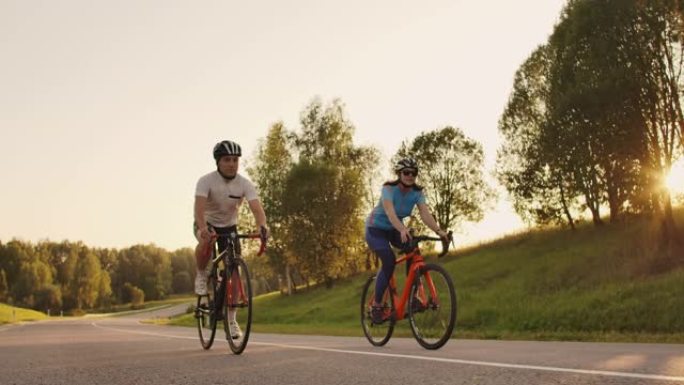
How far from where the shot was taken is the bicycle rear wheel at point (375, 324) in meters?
9.64

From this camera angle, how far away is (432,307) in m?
8.79

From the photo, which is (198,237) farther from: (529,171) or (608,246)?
(529,171)

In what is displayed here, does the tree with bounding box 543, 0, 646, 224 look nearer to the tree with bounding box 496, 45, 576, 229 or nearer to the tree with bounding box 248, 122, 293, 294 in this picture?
the tree with bounding box 496, 45, 576, 229

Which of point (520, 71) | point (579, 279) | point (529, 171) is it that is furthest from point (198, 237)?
point (520, 71)

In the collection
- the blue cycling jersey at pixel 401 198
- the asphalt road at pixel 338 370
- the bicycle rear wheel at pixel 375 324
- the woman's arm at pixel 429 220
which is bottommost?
the asphalt road at pixel 338 370

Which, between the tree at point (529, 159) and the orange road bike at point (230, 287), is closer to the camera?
the orange road bike at point (230, 287)

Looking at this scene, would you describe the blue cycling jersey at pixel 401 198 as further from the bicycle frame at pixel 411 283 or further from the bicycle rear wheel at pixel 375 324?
the bicycle rear wheel at pixel 375 324

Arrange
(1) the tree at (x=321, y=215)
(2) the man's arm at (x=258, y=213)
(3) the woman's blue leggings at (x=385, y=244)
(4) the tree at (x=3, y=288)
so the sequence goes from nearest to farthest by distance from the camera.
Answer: (2) the man's arm at (x=258, y=213) → (3) the woman's blue leggings at (x=385, y=244) → (1) the tree at (x=321, y=215) → (4) the tree at (x=3, y=288)

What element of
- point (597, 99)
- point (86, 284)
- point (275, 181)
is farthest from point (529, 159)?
point (86, 284)

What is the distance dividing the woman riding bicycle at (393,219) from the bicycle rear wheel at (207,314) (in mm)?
2226

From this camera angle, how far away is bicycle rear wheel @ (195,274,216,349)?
902 cm

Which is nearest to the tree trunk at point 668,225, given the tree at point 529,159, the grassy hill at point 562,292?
the grassy hill at point 562,292

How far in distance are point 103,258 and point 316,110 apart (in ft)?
438

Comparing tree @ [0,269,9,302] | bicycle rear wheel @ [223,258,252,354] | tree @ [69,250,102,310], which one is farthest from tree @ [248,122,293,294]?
tree @ [0,269,9,302]
